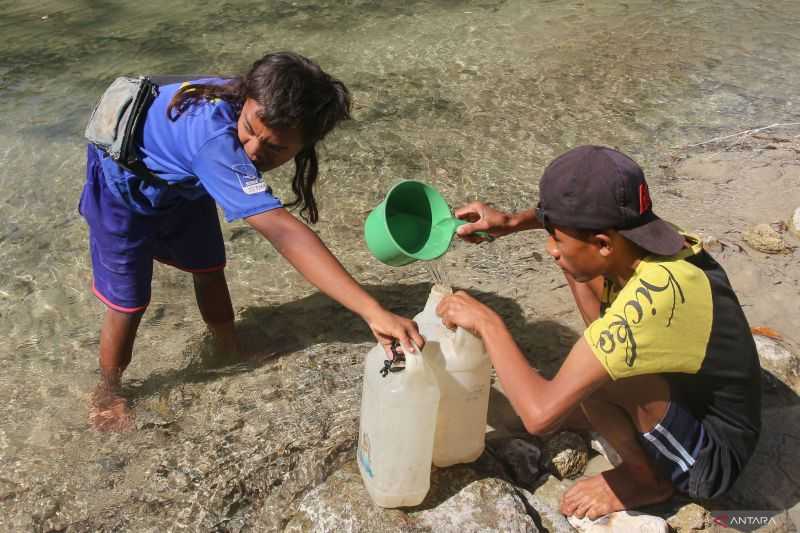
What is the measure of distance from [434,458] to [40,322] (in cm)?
244

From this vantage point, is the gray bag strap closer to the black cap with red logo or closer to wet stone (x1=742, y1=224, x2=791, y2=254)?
the black cap with red logo

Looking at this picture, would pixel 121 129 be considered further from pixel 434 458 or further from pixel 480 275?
pixel 480 275

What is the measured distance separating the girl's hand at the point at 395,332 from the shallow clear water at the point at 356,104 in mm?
1481

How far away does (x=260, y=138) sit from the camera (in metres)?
2.50

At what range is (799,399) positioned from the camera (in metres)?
2.93

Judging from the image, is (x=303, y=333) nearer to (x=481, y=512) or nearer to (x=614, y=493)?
(x=481, y=512)

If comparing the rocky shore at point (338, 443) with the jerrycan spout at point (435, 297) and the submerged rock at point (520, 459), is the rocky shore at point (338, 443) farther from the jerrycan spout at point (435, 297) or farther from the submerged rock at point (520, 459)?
Answer: the jerrycan spout at point (435, 297)

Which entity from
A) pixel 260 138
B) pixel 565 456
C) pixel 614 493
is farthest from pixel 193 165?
pixel 614 493

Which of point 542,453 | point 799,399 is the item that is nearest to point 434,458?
point 542,453

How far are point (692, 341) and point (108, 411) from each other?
241 centimetres

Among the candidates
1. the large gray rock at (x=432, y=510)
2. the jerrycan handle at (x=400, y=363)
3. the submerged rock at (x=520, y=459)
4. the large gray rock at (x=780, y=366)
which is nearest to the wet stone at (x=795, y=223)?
the large gray rock at (x=780, y=366)

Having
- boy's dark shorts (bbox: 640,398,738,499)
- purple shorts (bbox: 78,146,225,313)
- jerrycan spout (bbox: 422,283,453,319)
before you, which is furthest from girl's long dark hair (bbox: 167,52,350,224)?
boy's dark shorts (bbox: 640,398,738,499)

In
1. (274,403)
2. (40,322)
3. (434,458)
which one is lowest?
(40,322)

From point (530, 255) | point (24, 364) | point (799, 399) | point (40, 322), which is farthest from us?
point (530, 255)
